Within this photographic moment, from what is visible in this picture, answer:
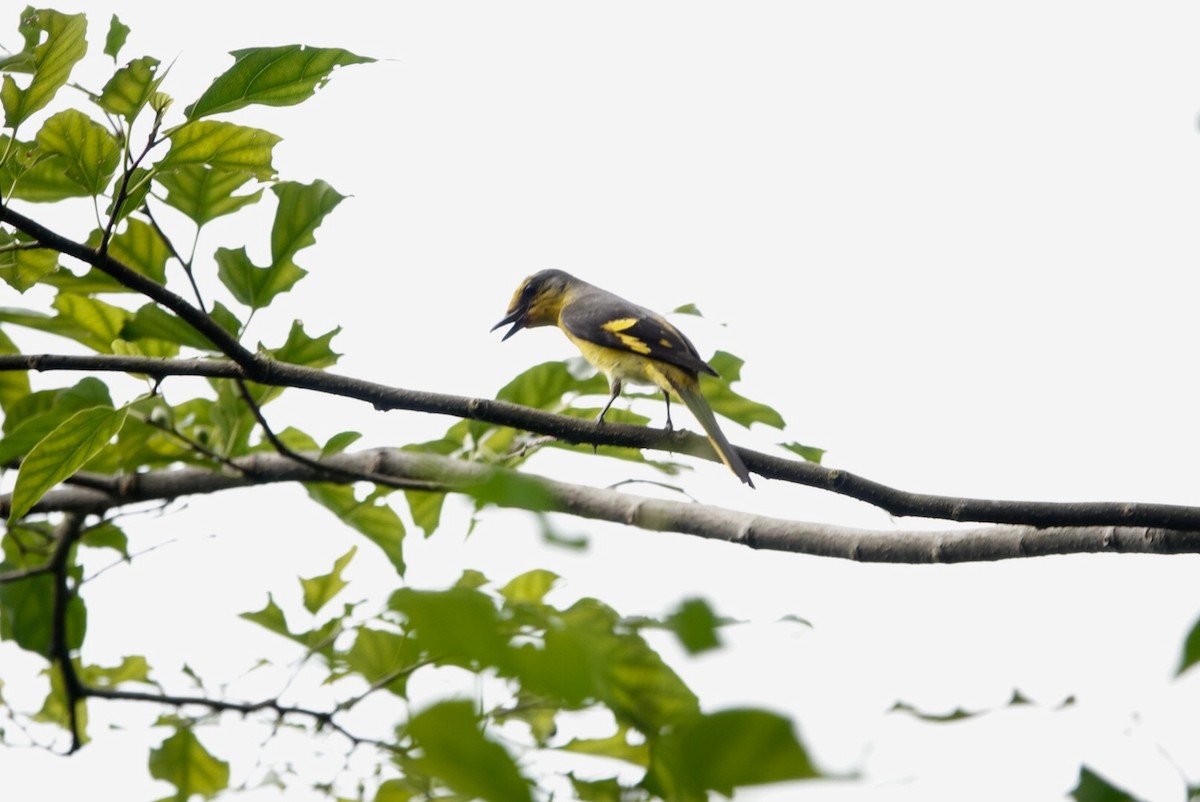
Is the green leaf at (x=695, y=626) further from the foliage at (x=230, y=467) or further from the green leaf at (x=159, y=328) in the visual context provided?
the green leaf at (x=159, y=328)

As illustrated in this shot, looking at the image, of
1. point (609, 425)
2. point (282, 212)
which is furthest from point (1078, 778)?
point (282, 212)

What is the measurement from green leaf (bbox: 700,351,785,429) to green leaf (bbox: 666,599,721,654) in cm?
297

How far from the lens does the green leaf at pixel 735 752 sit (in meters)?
0.49

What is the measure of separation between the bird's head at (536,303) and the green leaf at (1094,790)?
4842 mm

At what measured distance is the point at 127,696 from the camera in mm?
3416

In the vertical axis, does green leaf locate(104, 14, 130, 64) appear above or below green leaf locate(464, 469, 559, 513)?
above

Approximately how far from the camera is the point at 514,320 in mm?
5598

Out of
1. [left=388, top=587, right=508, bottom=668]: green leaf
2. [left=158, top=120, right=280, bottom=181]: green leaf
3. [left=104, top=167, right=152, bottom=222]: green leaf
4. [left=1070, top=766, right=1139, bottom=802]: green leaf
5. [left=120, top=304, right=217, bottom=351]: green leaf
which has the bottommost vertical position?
[left=1070, top=766, right=1139, bottom=802]: green leaf

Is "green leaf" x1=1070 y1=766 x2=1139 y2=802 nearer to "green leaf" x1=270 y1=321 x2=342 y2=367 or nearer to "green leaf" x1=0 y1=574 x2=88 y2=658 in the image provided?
"green leaf" x1=270 y1=321 x2=342 y2=367

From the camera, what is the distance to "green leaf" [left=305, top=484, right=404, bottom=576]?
3520mm

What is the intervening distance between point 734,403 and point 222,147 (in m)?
1.70

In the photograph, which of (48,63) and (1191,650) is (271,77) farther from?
(1191,650)

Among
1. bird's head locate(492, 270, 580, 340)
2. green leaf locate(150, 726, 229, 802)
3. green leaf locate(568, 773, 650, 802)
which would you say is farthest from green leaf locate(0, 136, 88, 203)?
bird's head locate(492, 270, 580, 340)

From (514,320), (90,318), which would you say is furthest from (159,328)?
(514,320)
